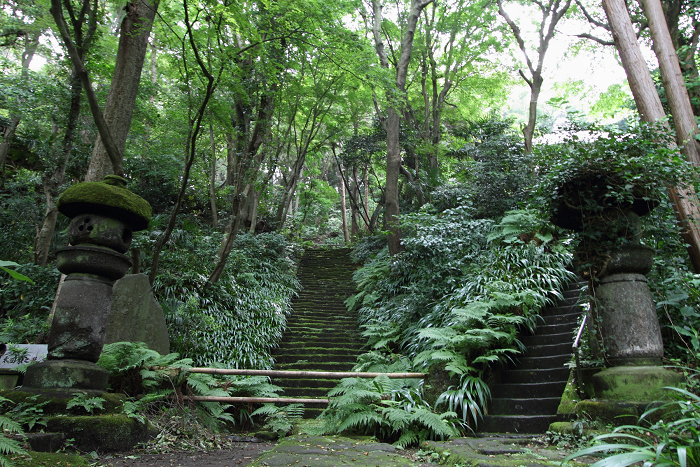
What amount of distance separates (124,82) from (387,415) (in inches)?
210

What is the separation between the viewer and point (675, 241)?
4203 mm

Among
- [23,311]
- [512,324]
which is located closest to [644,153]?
[512,324]

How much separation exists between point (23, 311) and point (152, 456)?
6560mm

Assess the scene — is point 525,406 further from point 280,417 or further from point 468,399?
point 280,417

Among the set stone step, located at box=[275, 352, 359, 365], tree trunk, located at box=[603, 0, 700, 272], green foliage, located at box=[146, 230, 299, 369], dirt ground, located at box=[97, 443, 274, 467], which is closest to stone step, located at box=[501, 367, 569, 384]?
tree trunk, located at box=[603, 0, 700, 272]

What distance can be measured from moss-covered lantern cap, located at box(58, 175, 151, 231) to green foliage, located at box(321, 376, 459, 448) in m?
2.89

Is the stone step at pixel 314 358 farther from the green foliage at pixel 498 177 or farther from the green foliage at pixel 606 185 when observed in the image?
the green foliage at pixel 606 185

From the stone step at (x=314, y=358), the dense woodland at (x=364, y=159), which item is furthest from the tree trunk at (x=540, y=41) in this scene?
the stone step at (x=314, y=358)

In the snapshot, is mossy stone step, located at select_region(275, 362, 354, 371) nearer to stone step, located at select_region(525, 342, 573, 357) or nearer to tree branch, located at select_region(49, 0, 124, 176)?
stone step, located at select_region(525, 342, 573, 357)

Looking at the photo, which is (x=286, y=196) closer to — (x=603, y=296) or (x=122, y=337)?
(x=122, y=337)

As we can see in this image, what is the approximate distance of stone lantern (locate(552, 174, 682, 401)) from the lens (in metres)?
3.28

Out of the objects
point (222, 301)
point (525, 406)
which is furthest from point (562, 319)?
point (222, 301)

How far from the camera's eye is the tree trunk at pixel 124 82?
5.41 metres

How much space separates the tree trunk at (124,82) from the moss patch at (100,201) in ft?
6.30
